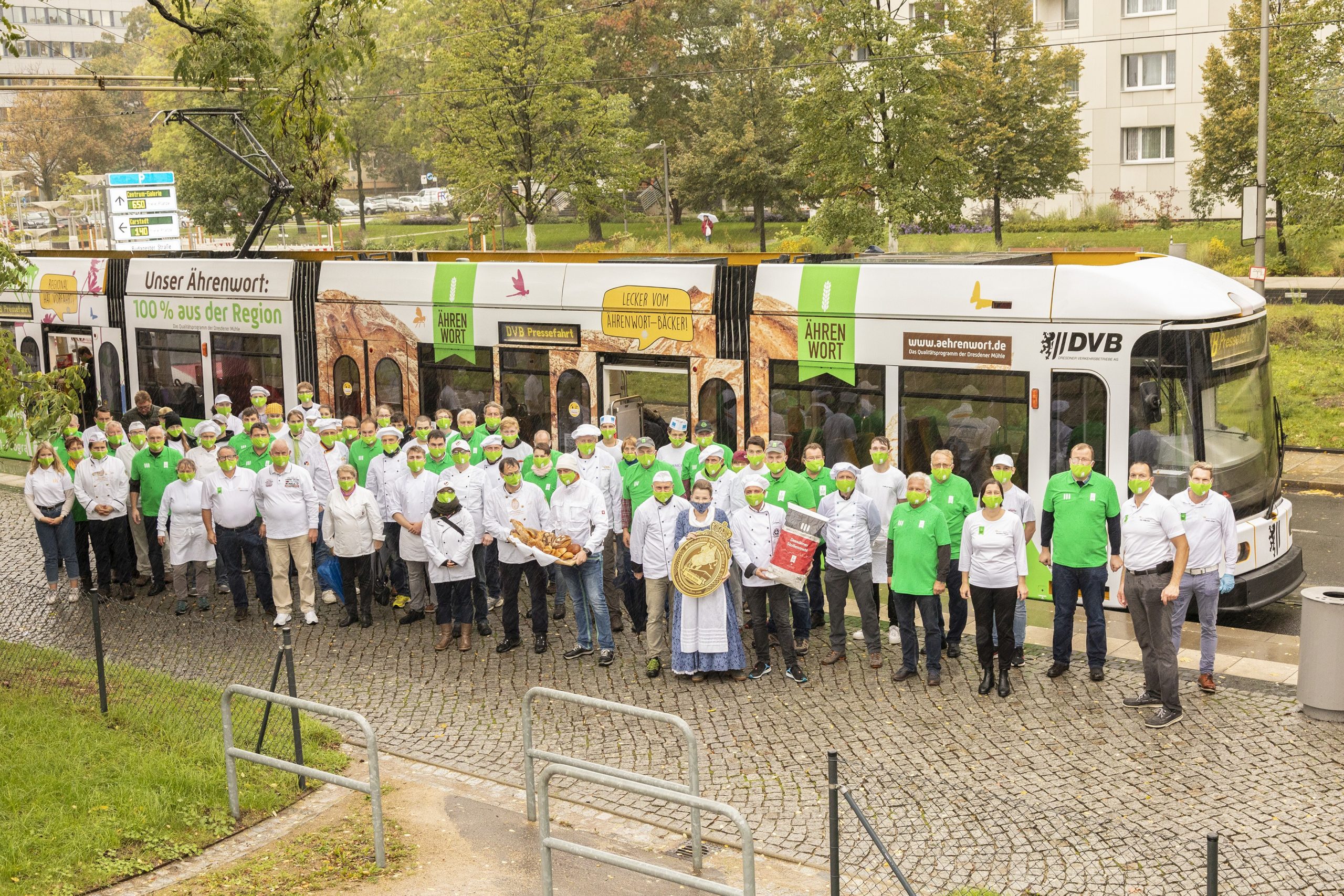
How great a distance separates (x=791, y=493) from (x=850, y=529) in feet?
2.09

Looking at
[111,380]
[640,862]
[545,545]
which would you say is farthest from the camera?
[111,380]

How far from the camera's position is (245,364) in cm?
1805

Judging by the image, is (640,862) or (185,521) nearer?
(640,862)

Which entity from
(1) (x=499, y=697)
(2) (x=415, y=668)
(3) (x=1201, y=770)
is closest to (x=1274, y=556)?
(3) (x=1201, y=770)

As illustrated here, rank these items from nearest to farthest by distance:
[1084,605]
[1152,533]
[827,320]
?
1. [1152,533]
2. [1084,605]
3. [827,320]

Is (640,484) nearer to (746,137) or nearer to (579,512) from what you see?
(579,512)

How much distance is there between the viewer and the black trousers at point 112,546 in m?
14.3

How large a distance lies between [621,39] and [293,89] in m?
48.8

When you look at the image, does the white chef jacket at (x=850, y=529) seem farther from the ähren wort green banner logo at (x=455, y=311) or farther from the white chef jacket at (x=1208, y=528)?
the ähren wort green banner logo at (x=455, y=311)

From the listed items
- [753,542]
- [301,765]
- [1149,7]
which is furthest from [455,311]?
[1149,7]

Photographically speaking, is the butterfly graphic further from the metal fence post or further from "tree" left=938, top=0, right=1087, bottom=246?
"tree" left=938, top=0, right=1087, bottom=246

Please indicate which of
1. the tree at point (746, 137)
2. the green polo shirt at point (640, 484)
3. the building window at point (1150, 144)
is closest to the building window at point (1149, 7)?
the building window at point (1150, 144)

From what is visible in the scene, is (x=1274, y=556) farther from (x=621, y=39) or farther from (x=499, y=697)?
(x=621, y=39)

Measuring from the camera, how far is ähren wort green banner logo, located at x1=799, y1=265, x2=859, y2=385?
12.8 metres
